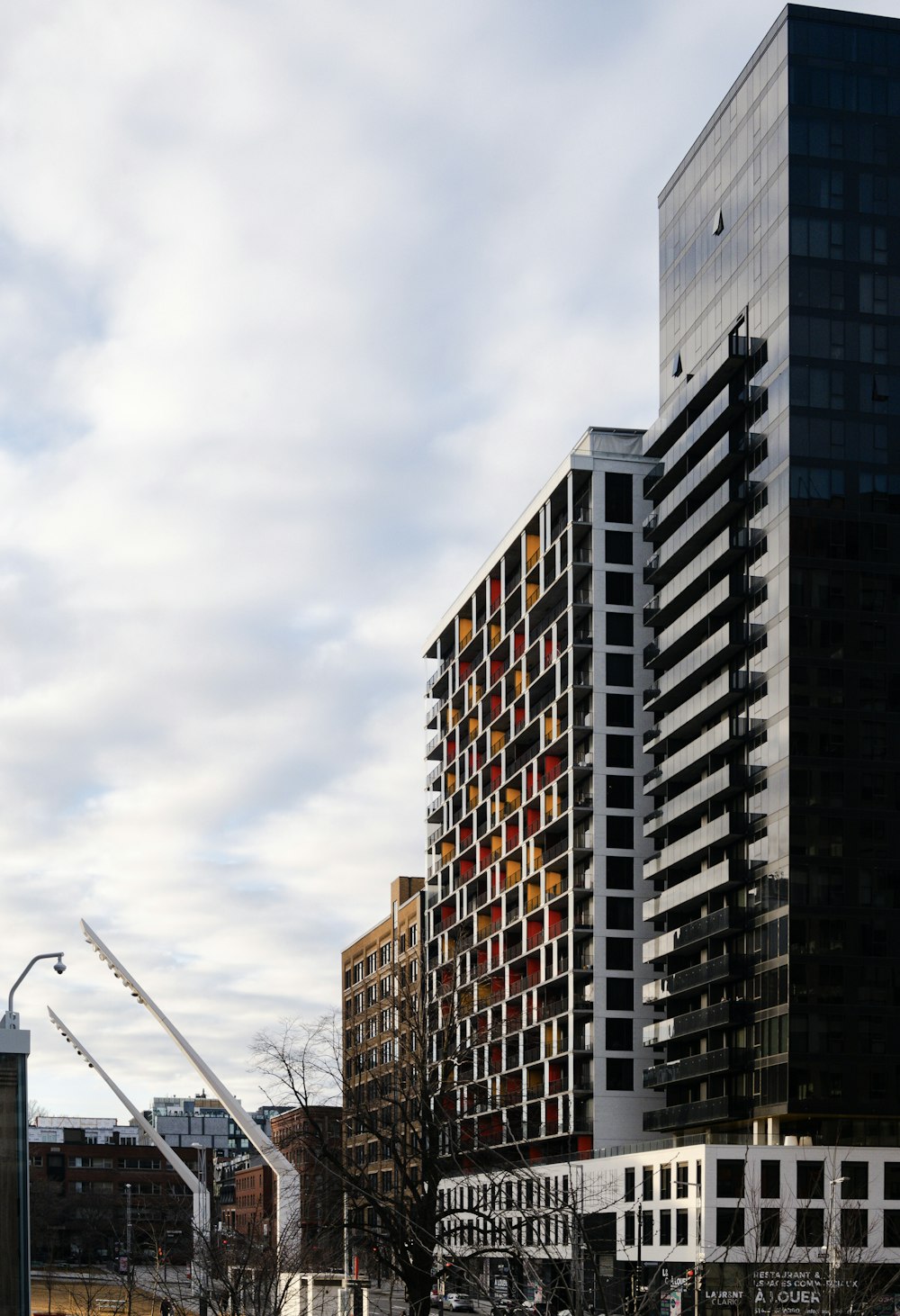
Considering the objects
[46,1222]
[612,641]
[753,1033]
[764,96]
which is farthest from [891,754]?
[46,1222]

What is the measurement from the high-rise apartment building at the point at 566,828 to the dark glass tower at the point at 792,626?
6.64 m

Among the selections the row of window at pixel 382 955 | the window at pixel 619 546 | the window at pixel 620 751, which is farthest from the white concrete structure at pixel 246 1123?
the row of window at pixel 382 955

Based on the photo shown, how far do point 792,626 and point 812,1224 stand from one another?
3155 cm

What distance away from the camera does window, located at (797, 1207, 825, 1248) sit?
87.1 meters

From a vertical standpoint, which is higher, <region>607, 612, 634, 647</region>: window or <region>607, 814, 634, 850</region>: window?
<region>607, 612, 634, 647</region>: window

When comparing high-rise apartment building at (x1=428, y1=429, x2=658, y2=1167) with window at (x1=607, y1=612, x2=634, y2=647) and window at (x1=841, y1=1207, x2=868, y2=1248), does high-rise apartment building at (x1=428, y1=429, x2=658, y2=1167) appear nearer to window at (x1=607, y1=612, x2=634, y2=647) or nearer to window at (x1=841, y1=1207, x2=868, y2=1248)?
window at (x1=607, y1=612, x2=634, y2=647)

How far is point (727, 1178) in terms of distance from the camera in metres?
90.9

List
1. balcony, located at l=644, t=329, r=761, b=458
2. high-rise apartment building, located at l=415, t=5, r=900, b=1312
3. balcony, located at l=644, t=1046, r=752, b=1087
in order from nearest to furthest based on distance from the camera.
A: high-rise apartment building, located at l=415, t=5, r=900, b=1312 < balcony, located at l=644, t=1046, r=752, b=1087 < balcony, located at l=644, t=329, r=761, b=458

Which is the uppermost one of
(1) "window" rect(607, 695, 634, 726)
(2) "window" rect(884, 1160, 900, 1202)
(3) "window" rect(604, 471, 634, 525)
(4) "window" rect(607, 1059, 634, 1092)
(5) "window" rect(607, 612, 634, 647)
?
(3) "window" rect(604, 471, 634, 525)

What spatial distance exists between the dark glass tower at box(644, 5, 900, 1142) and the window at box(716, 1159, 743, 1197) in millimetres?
3330

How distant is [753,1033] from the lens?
95.1 metres

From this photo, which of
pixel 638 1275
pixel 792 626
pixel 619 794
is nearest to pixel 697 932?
pixel 792 626

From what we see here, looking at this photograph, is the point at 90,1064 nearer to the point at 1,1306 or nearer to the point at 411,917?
the point at 1,1306

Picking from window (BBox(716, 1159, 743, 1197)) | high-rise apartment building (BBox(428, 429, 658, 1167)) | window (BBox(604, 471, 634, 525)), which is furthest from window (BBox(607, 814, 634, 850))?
window (BBox(716, 1159, 743, 1197))
